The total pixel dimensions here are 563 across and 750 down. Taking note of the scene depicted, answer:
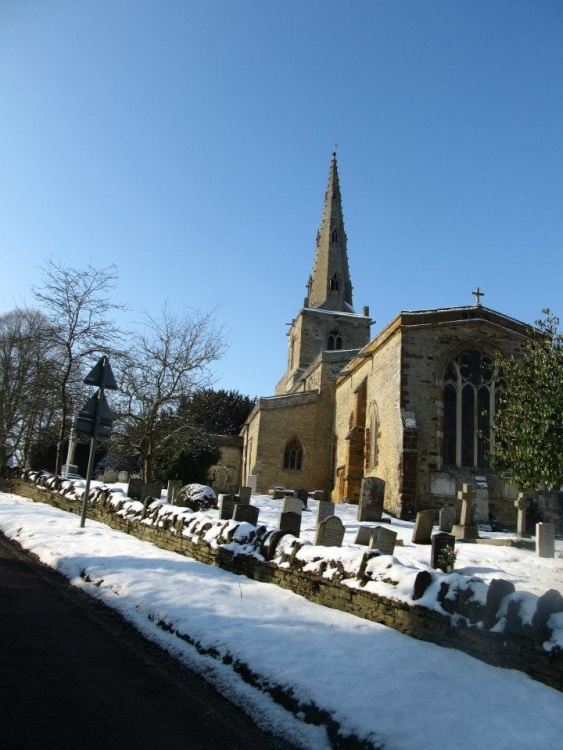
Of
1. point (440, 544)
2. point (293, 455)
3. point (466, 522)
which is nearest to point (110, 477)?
point (293, 455)

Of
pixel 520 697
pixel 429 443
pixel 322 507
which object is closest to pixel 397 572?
pixel 520 697

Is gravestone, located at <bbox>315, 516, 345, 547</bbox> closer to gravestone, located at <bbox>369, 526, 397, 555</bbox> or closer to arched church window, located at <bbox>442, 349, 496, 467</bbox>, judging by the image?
gravestone, located at <bbox>369, 526, 397, 555</bbox>

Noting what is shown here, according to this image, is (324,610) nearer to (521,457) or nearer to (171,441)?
(521,457)

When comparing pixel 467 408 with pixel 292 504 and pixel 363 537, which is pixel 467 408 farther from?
pixel 363 537

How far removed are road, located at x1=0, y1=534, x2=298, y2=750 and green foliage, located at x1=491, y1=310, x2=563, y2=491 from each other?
25.2 feet

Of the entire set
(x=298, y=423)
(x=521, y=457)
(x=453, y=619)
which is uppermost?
(x=298, y=423)

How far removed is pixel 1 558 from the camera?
25.1 feet

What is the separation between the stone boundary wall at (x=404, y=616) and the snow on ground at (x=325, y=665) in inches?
4.0

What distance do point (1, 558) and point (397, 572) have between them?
5.61 meters

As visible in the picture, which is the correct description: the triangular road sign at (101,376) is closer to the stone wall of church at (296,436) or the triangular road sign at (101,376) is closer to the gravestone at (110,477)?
the gravestone at (110,477)

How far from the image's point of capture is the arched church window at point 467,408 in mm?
18688

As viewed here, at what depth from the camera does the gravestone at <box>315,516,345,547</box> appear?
7.50 metres

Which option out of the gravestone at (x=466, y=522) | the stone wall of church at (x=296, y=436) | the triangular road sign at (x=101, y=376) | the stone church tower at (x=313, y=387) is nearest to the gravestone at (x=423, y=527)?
the gravestone at (x=466, y=522)

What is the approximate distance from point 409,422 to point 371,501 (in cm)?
419
